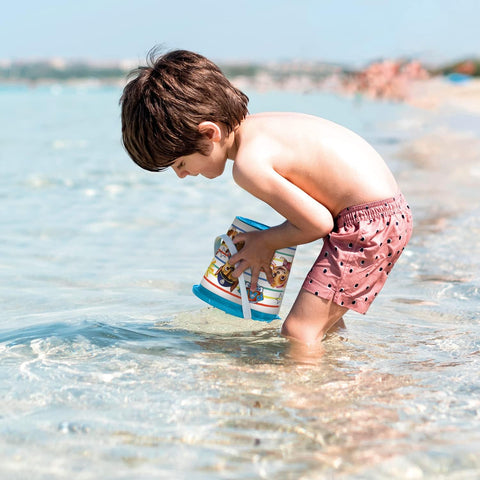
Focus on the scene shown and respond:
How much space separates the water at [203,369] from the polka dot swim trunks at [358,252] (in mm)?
256

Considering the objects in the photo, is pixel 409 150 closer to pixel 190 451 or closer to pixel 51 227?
pixel 51 227

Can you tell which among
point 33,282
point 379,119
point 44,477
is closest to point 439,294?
point 33,282

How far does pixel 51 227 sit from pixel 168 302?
7.67 feet

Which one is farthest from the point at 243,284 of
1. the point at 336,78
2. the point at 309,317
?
the point at 336,78

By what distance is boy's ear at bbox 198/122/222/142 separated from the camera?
2760mm

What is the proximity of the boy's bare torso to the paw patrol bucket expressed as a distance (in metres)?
0.29

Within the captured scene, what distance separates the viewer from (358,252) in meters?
2.84

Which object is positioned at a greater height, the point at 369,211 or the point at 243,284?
the point at 369,211

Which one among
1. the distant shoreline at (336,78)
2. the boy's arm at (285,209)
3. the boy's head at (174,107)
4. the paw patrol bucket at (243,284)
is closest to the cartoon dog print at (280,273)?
the paw patrol bucket at (243,284)

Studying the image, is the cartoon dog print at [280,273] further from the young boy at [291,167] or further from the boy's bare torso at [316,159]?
the boy's bare torso at [316,159]

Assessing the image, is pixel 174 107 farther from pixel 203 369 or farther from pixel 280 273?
pixel 203 369

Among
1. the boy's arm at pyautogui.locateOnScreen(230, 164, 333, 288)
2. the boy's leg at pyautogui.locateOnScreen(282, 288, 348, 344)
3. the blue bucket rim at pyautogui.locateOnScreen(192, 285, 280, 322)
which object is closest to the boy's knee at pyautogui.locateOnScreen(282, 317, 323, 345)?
the boy's leg at pyautogui.locateOnScreen(282, 288, 348, 344)

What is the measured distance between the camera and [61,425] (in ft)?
7.48

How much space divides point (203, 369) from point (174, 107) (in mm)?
957
